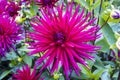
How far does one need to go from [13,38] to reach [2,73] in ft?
0.77

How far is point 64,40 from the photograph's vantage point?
30.9 inches

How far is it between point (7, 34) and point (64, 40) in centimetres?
26

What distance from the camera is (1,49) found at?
3.10 feet

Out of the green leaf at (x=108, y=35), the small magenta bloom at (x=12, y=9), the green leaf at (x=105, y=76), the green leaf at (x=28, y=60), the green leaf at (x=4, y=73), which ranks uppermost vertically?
the small magenta bloom at (x=12, y=9)

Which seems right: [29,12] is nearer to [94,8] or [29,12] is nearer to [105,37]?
[94,8]

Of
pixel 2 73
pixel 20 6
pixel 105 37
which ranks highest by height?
pixel 20 6

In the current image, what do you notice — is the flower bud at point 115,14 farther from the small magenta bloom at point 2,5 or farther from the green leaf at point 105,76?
the small magenta bloom at point 2,5

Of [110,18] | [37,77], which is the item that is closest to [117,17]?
[110,18]

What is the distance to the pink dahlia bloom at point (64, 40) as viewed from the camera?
73cm

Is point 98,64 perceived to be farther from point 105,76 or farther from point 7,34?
point 7,34

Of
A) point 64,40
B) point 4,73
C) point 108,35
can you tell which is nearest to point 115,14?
point 108,35

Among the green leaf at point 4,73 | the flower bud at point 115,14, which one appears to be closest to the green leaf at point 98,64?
the flower bud at point 115,14

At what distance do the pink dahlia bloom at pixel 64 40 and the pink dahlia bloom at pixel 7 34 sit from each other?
206mm

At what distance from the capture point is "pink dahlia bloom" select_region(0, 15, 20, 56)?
0.95m
